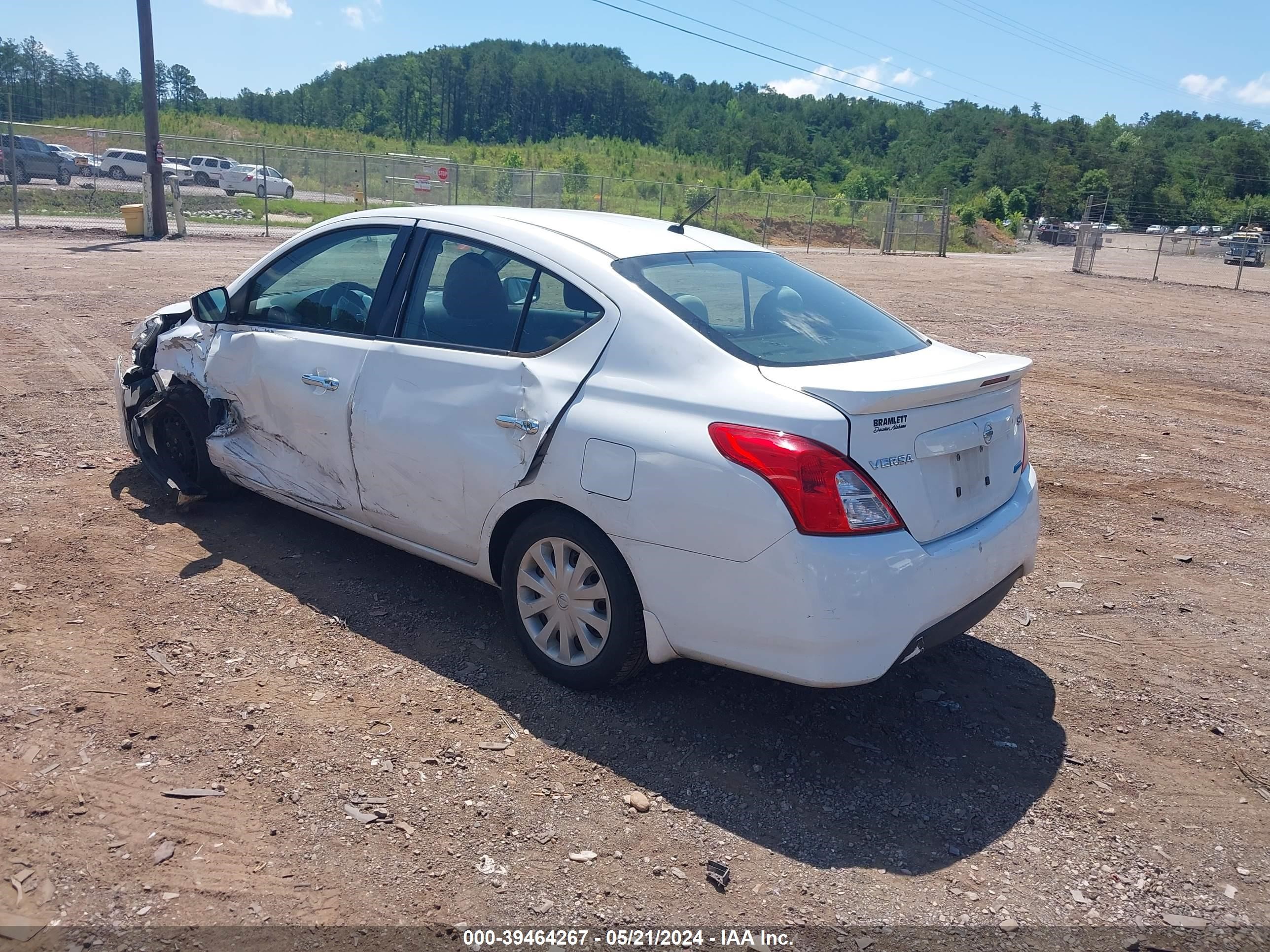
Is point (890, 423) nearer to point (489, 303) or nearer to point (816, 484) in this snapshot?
point (816, 484)

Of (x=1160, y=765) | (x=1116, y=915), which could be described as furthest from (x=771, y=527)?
(x=1160, y=765)

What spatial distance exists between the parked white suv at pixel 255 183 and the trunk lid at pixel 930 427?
36787mm

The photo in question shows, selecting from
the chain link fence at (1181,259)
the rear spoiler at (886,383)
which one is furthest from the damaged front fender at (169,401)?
the chain link fence at (1181,259)

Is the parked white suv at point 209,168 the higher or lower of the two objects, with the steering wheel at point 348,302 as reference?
higher

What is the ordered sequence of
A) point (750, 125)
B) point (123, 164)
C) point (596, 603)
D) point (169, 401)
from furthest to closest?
point (750, 125) → point (123, 164) → point (169, 401) → point (596, 603)

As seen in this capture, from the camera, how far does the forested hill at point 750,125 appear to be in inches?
3327

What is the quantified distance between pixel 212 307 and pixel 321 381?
103 centimetres

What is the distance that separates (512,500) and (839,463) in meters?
1.31

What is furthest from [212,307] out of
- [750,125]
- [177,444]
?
[750,125]

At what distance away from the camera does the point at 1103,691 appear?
4.12 m

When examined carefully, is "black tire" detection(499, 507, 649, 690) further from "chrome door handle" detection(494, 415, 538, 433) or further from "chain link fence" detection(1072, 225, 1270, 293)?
"chain link fence" detection(1072, 225, 1270, 293)

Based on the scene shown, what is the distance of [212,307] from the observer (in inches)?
201

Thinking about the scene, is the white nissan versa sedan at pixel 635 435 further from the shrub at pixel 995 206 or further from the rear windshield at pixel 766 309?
the shrub at pixel 995 206

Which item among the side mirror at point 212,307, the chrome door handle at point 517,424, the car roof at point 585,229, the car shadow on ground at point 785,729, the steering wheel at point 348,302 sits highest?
the car roof at point 585,229
